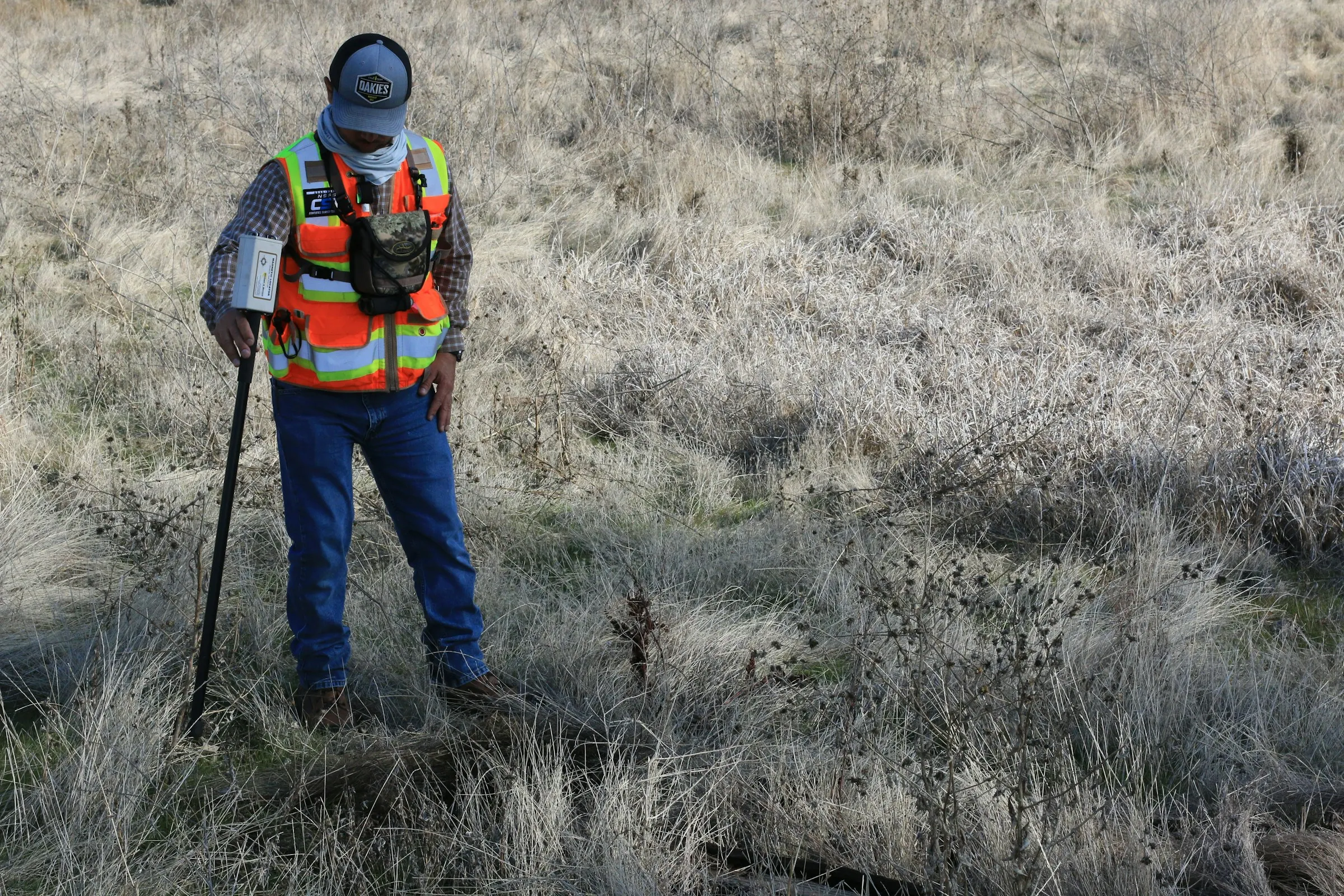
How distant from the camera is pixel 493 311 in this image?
22.1 ft

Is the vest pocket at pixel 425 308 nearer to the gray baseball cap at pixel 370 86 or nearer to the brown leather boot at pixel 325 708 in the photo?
the gray baseball cap at pixel 370 86

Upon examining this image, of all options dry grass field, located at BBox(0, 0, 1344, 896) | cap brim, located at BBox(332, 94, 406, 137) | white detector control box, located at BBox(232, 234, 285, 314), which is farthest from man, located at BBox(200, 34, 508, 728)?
dry grass field, located at BBox(0, 0, 1344, 896)

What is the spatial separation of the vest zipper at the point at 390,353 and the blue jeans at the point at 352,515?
6 cm

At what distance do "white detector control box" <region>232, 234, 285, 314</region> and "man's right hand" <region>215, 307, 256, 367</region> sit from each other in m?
0.09

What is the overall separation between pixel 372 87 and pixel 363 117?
0.07m

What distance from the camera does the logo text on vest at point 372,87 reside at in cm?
278

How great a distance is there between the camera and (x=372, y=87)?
2.79 meters

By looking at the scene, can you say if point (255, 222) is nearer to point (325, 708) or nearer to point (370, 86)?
point (370, 86)

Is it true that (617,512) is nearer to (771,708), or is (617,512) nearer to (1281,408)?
(771,708)

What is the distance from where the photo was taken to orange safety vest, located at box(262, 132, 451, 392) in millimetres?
2902

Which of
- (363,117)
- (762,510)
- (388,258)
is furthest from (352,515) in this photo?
(762,510)

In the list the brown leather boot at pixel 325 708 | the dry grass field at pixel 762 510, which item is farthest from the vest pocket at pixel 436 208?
the brown leather boot at pixel 325 708

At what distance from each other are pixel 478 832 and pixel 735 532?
1942mm

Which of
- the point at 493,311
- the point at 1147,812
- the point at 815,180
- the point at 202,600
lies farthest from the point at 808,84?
the point at 1147,812
